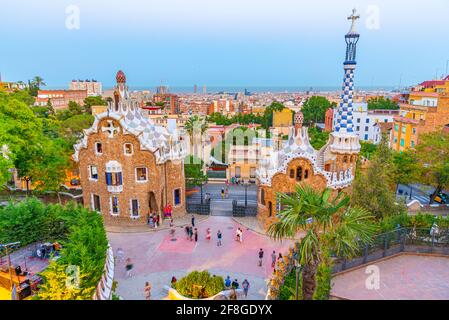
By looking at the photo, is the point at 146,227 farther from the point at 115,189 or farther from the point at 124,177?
the point at 124,177

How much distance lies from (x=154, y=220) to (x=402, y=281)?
718 inches

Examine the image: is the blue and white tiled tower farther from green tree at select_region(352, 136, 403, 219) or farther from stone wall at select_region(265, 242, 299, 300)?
stone wall at select_region(265, 242, 299, 300)

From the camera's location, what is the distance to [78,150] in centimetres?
2906

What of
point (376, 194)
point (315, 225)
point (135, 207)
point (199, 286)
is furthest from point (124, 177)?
point (376, 194)

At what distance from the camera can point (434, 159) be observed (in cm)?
3397

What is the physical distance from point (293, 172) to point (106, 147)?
48.8 feet

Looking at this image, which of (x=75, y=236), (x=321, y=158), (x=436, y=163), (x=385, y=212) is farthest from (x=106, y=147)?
(x=436, y=163)

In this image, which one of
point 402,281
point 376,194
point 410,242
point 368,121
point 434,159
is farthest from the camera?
point 368,121

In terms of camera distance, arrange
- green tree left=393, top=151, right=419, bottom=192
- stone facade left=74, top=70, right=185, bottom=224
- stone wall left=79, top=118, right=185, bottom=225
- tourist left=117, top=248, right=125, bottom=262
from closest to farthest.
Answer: tourist left=117, top=248, right=125, bottom=262
stone facade left=74, top=70, right=185, bottom=224
stone wall left=79, top=118, right=185, bottom=225
green tree left=393, top=151, right=419, bottom=192

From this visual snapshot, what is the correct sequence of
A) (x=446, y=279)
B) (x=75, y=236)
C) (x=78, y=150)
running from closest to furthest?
(x=75, y=236) < (x=446, y=279) < (x=78, y=150)

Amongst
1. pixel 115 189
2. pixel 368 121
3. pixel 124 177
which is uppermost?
pixel 368 121

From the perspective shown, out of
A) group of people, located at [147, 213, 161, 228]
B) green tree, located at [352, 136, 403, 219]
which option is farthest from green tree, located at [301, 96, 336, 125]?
group of people, located at [147, 213, 161, 228]

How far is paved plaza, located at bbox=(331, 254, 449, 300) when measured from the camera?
16766mm
